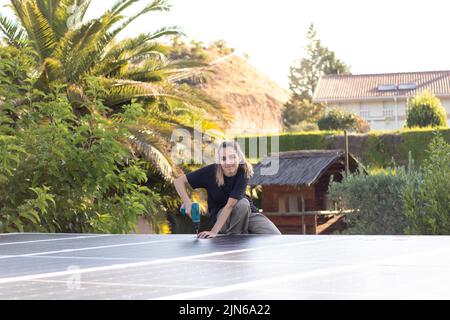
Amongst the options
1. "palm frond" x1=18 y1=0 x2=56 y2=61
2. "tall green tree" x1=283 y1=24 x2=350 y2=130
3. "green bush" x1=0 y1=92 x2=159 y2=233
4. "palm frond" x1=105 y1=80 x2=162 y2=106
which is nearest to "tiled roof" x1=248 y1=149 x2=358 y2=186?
"palm frond" x1=105 y1=80 x2=162 y2=106

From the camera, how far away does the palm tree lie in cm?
1712

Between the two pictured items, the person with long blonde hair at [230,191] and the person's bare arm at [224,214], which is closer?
the person's bare arm at [224,214]

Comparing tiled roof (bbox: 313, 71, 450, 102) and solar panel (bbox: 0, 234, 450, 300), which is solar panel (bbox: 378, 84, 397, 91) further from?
solar panel (bbox: 0, 234, 450, 300)

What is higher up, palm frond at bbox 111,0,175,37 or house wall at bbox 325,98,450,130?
house wall at bbox 325,98,450,130

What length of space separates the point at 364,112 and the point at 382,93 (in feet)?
7.80

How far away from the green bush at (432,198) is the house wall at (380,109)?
59.7 metres

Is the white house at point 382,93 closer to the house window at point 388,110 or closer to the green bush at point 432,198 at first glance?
the house window at point 388,110

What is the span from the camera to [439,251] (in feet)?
18.5

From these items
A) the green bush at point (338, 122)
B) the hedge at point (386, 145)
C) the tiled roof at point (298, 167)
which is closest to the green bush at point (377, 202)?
the tiled roof at point (298, 167)

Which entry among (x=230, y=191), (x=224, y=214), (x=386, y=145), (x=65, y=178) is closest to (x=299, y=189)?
(x=386, y=145)

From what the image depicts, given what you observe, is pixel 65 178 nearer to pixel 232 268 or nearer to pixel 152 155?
pixel 232 268

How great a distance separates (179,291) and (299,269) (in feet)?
3.37

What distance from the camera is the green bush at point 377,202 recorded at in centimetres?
1594
